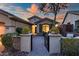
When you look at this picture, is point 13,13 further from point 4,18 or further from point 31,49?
point 31,49

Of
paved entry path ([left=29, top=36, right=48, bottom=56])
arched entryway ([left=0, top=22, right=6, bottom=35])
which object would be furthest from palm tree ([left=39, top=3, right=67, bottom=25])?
arched entryway ([left=0, top=22, right=6, bottom=35])

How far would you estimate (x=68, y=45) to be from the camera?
3.35 m

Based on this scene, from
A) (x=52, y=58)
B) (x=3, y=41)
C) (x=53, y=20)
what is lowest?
(x=52, y=58)

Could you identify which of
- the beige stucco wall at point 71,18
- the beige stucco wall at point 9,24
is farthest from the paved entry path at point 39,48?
the beige stucco wall at point 71,18

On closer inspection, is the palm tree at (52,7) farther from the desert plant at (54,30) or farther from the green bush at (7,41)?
the green bush at (7,41)

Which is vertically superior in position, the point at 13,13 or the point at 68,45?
the point at 13,13

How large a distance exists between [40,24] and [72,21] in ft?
1.48

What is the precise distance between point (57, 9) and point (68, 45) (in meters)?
0.53

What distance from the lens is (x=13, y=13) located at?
337cm

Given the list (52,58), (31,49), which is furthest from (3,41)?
(52,58)

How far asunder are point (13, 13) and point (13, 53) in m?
0.57

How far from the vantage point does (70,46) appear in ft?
11.0

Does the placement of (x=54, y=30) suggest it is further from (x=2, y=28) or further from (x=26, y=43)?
(x=2, y=28)

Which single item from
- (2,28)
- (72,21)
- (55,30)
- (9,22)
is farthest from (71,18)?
(2,28)
